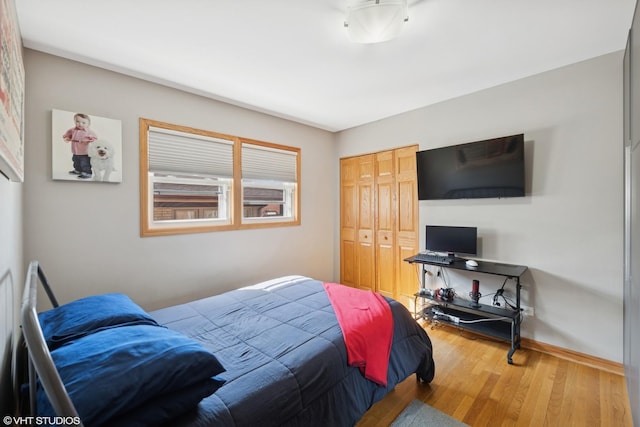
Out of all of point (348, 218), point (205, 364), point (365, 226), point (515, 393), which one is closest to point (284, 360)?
point (205, 364)

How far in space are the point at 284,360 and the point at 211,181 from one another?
2.30 m

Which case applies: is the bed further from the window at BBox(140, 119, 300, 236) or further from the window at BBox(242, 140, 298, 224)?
the window at BBox(242, 140, 298, 224)

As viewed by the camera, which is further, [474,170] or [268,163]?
[268,163]

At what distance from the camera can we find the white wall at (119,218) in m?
2.10

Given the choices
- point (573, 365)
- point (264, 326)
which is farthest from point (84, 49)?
point (573, 365)

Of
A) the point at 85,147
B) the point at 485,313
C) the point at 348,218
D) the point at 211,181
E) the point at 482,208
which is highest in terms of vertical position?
the point at 85,147

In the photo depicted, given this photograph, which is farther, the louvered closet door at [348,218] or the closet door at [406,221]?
the louvered closet door at [348,218]

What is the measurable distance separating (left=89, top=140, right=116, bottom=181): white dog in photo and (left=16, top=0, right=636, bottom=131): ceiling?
68 cm

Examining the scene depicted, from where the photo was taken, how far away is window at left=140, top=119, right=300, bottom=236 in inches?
105

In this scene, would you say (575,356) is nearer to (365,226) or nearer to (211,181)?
(365,226)

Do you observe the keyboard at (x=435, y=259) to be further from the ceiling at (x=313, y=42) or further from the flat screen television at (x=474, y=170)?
the ceiling at (x=313, y=42)

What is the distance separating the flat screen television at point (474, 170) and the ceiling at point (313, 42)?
638mm

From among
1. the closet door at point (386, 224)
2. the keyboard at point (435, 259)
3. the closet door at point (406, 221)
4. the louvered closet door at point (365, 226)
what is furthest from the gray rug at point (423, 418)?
the louvered closet door at point (365, 226)

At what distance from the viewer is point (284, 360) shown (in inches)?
56.4
